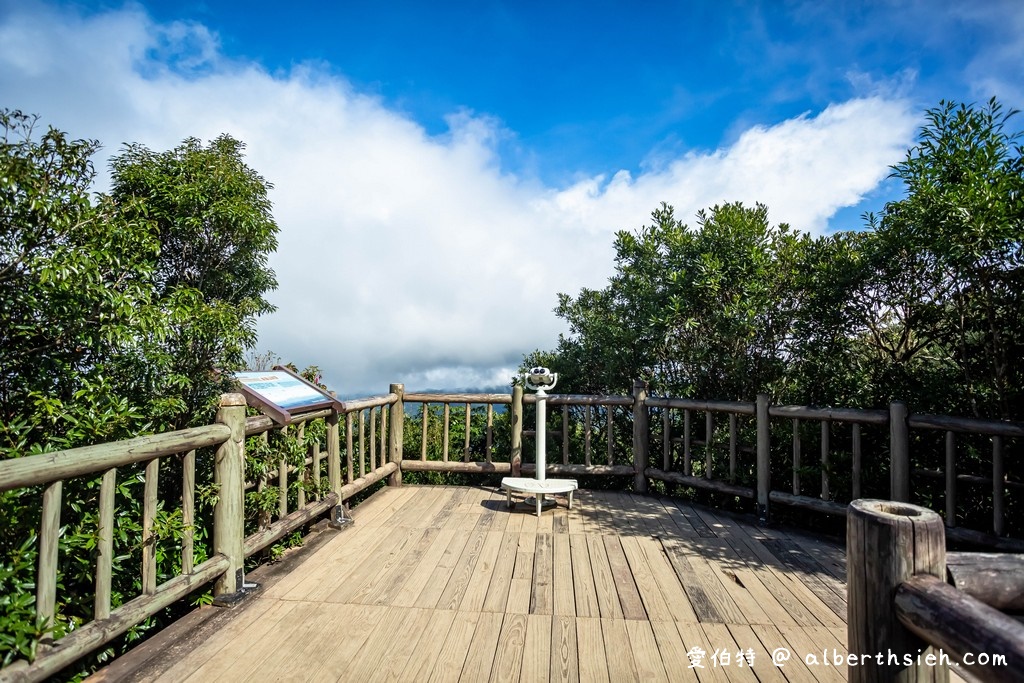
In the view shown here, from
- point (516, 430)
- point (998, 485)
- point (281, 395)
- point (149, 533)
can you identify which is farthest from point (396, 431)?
point (998, 485)

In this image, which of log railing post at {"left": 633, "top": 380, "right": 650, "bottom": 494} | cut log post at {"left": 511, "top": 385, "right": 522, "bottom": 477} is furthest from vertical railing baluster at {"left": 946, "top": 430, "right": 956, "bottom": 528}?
cut log post at {"left": 511, "top": 385, "right": 522, "bottom": 477}

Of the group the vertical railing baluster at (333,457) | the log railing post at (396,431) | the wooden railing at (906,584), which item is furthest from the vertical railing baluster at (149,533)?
the log railing post at (396,431)

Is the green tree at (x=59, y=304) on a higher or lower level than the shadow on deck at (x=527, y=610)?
higher

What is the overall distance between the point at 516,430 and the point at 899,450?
3.15 meters

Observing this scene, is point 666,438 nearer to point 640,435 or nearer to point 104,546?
point 640,435

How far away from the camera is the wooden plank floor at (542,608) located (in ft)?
7.05

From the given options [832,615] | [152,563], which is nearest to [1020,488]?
[832,615]

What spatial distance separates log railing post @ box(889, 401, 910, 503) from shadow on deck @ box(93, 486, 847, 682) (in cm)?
58

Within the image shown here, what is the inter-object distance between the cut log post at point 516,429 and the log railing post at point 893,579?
13.9 feet

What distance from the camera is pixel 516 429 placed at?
5.44 m

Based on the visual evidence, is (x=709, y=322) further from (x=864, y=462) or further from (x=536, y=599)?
(x=536, y=599)

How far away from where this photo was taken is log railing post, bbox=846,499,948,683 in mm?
1206

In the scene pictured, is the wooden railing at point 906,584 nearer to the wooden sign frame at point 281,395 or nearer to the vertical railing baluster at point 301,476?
the wooden sign frame at point 281,395

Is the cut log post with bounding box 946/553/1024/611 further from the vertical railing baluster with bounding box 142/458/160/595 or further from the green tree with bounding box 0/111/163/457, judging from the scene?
the green tree with bounding box 0/111/163/457
